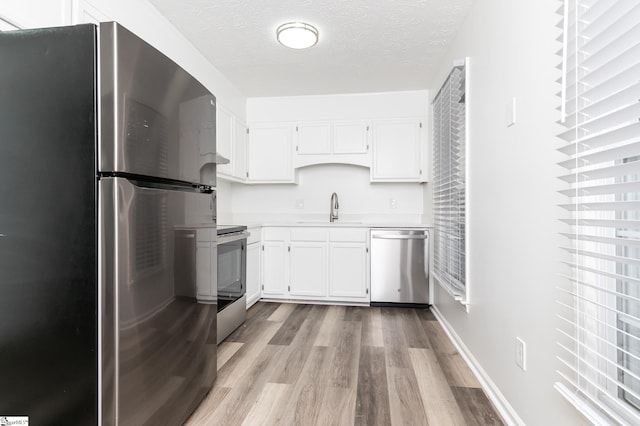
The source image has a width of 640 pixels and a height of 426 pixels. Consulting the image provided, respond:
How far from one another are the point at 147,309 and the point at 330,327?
1950 mm

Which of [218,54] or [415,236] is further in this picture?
[415,236]

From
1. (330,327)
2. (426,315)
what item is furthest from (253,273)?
(426,315)

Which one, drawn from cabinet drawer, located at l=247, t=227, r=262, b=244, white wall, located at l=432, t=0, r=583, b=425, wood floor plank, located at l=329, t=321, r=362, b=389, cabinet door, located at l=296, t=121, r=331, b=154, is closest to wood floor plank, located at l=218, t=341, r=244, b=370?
wood floor plank, located at l=329, t=321, r=362, b=389

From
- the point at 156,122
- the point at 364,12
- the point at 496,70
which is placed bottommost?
the point at 156,122

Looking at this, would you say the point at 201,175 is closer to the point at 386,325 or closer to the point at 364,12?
the point at 364,12

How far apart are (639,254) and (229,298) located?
2.52 metres

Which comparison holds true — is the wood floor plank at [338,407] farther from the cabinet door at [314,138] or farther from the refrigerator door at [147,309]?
the cabinet door at [314,138]

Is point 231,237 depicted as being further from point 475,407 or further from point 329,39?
point 475,407

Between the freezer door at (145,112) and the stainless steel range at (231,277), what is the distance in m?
1.07

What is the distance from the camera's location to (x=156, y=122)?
135cm

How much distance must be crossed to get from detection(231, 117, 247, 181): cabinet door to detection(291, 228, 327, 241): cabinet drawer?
3.08ft

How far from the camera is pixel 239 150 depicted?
3910 mm

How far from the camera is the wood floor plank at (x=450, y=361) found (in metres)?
2.01

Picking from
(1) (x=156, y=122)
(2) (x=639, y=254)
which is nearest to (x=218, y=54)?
(1) (x=156, y=122)
